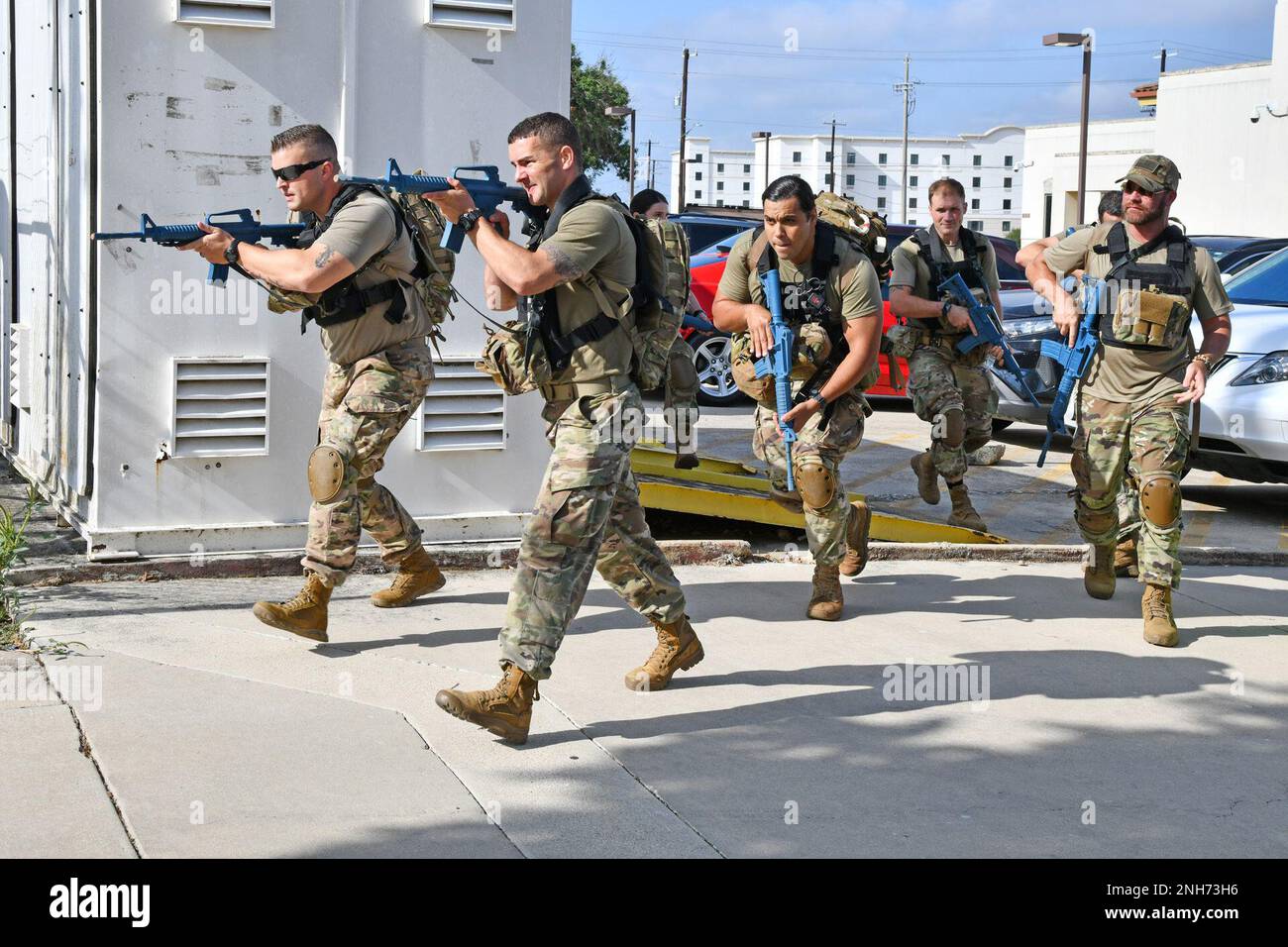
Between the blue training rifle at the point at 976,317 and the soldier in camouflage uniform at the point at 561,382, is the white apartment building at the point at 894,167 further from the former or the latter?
the soldier in camouflage uniform at the point at 561,382

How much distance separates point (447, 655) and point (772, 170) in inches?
6025

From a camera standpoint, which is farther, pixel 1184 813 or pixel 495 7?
pixel 495 7

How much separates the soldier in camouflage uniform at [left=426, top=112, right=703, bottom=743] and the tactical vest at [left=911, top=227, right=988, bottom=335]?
3893 mm

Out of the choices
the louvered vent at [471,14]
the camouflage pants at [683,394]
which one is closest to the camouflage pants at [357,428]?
the louvered vent at [471,14]

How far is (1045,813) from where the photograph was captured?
14.0ft

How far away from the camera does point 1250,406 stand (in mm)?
9062

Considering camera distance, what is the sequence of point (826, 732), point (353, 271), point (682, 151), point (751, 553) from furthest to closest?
point (682, 151) < point (751, 553) < point (353, 271) < point (826, 732)

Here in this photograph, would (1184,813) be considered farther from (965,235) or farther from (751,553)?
(965,235)

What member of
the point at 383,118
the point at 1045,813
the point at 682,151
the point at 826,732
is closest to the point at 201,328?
the point at 383,118

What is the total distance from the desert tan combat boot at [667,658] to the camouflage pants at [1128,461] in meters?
2.22

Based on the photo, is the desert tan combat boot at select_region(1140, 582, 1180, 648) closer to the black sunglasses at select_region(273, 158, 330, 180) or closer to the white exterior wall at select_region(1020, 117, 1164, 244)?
the black sunglasses at select_region(273, 158, 330, 180)

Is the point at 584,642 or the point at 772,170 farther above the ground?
the point at 772,170

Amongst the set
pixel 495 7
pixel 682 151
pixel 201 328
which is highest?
pixel 682 151

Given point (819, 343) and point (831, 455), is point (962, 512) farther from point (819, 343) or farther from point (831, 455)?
point (819, 343)
